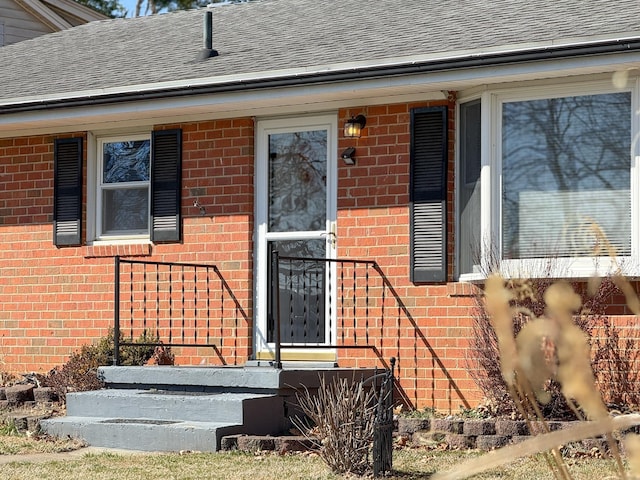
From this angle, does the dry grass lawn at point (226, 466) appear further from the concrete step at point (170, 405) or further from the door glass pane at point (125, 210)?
the door glass pane at point (125, 210)

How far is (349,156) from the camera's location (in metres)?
9.49

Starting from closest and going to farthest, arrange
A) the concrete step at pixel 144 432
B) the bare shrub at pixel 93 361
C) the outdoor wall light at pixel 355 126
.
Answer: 1. the concrete step at pixel 144 432
2. the outdoor wall light at pixel 355 126
3. the bare shrub at pixel 93 361

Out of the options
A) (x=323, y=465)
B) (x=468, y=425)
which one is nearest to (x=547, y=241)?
(x=468, y=425)

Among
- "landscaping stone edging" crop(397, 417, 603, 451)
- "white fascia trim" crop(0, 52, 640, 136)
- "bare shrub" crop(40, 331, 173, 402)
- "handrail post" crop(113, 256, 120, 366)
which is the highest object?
"white fascia trim" crop(0, 52, 640, 136)

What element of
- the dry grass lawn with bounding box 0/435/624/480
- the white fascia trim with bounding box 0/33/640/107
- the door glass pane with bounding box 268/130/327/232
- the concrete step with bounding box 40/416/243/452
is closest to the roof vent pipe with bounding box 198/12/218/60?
the white fascia trim with bounding box 0/33/640/107

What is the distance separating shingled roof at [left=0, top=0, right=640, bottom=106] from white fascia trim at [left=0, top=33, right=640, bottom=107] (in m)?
0.01

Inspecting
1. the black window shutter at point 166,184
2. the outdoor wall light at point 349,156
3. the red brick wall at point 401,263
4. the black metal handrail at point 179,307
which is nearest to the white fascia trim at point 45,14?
the black window shutter at point 166,184

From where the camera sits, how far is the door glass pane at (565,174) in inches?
325

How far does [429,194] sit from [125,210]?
136 inches

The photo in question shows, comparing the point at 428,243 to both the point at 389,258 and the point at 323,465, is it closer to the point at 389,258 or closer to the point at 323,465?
the point at 389,258

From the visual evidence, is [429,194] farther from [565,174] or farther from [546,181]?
[565,174]

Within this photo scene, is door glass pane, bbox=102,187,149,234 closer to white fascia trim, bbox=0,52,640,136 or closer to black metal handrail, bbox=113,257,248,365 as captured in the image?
black metal handrail, bbox=113,257,248,365

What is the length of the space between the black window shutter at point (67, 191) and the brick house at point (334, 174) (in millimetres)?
29

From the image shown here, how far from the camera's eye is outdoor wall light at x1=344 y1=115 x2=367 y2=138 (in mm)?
9396
